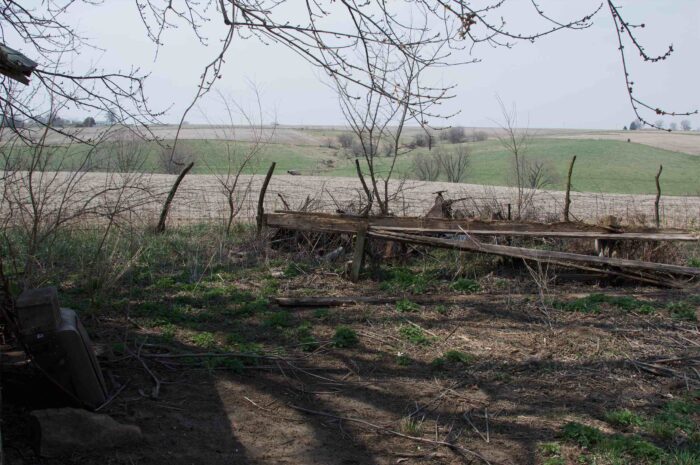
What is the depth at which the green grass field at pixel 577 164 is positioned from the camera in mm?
40531

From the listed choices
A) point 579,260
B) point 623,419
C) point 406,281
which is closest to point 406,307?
point 406,281

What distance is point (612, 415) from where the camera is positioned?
4730 mm

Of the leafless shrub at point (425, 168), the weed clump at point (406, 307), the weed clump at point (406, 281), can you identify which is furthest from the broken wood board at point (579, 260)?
the leafless shrub at point (425, 168)

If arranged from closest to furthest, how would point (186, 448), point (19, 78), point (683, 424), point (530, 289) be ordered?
point (19, 78), point (186, 448), point (683, 424), point (530, 289)

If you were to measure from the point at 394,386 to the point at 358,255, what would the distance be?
3.29m

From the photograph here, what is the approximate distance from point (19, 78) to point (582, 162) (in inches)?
2187

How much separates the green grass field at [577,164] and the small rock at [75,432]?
33282mm

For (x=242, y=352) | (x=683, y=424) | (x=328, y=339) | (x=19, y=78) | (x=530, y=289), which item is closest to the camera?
(x=19, y=78)

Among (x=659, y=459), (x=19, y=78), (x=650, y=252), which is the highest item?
(x=19, y=78)

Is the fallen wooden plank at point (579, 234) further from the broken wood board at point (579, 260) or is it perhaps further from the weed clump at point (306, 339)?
the weed clump at point (306, 339)

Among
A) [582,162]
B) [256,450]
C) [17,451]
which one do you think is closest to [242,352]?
[256,450]

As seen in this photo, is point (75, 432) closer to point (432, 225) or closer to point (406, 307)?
point (406, 307)

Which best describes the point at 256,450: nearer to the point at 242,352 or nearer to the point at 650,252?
the point at 242,352

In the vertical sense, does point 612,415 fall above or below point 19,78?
below
